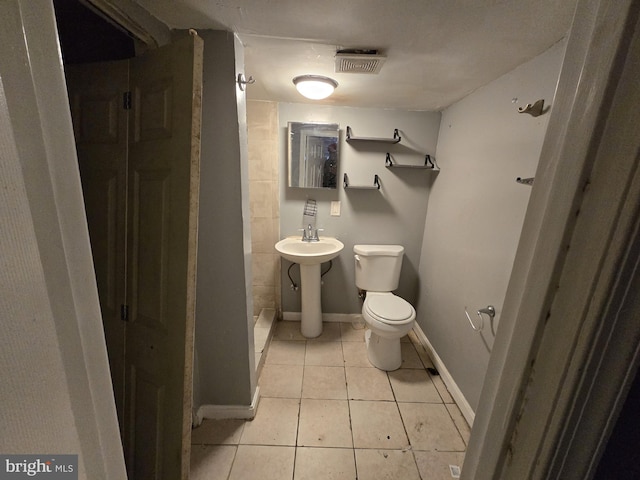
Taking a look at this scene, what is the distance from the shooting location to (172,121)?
869 millimetres

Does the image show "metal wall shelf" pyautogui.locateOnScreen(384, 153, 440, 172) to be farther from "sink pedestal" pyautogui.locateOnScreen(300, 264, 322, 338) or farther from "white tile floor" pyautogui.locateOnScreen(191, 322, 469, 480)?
"white tile floor" pyautogui.locateOnScreen(191, 322, 469, 480)

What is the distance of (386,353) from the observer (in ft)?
6.18

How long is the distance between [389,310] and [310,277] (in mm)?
707

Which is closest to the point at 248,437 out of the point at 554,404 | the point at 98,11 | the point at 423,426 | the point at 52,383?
the point at 423,426

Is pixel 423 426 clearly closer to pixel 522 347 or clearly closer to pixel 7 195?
pixel 522 347

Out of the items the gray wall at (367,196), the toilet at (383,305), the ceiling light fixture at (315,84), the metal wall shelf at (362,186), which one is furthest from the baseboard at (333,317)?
the ceiling light fixture at (315,84)

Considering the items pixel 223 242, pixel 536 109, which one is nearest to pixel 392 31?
pixel 536 109

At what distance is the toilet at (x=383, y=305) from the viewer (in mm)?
1771

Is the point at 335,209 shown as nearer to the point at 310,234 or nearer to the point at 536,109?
the point at 310,234

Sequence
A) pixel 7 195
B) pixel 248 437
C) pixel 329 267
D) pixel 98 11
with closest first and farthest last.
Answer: pixel 7 195
pixel 98 11
pixel 248 437
pixel 329 267

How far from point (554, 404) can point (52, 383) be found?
0.74 metres

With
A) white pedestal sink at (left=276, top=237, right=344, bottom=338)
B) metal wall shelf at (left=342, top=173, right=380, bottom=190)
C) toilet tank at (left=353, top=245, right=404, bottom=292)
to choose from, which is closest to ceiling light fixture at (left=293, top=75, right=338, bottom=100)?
metal wall shelf at (left=342, top=173, right=380, bottom=190)

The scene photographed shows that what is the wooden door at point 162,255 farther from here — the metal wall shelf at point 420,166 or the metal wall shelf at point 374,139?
the metal wall shelf at point 420,166

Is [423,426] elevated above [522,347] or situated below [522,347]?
below
